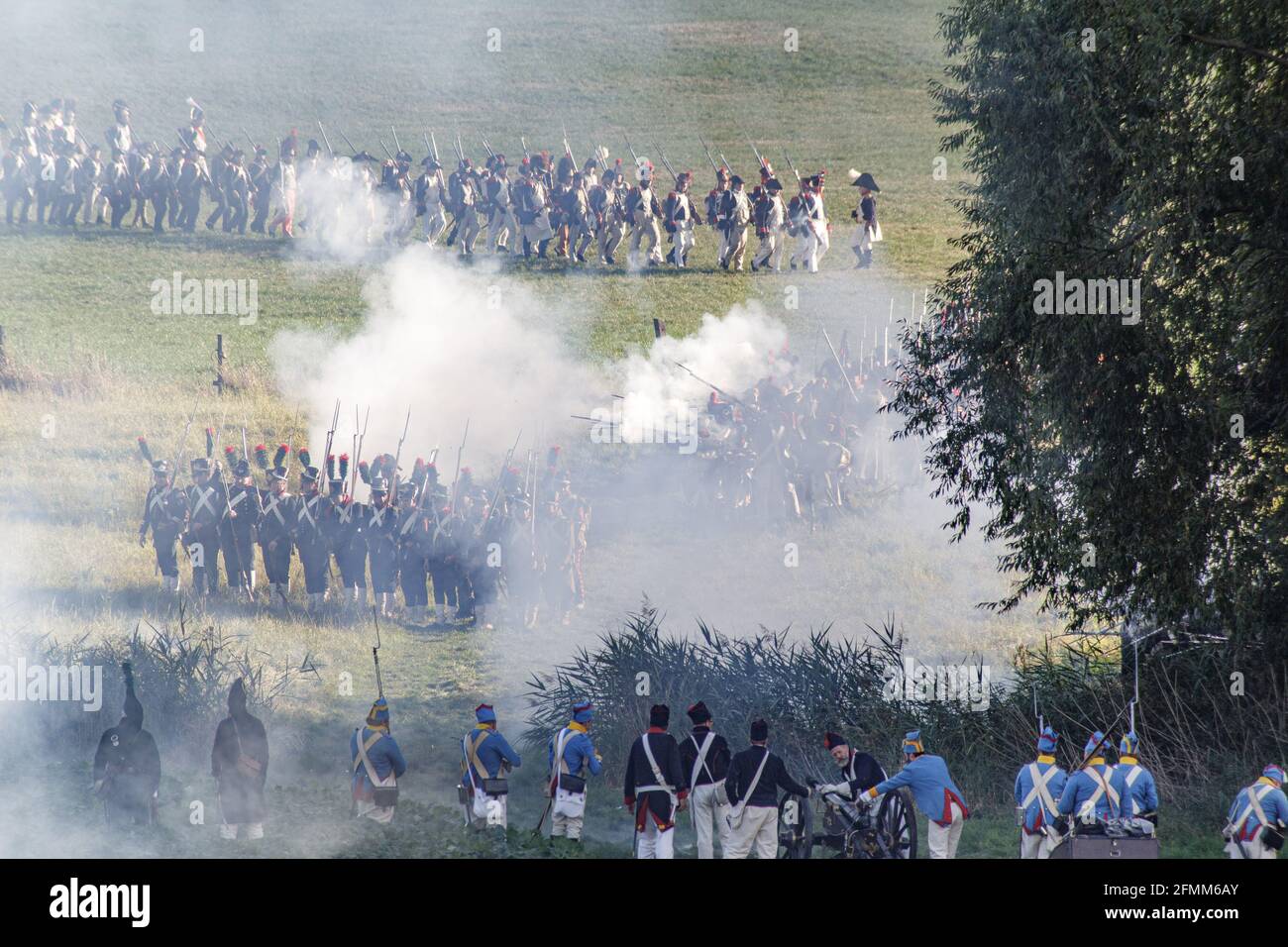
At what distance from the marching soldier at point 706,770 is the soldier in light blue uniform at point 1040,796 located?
105 inches

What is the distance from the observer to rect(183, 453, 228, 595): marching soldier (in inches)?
1001

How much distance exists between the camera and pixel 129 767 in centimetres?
1670

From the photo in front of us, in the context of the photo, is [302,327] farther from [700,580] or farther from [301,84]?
[301,84]

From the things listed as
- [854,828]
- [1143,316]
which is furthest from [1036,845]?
[1143,316]

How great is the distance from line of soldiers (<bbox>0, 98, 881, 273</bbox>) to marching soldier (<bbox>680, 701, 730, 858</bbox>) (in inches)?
1054

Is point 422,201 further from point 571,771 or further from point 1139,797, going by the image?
point 1139,797

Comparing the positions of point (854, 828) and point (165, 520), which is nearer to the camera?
point (854, 828)

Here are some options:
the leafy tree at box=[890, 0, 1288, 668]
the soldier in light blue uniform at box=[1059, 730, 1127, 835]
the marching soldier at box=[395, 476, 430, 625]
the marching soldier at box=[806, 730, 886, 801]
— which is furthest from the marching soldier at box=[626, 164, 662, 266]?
the soldier in light blue uniform at box=[1059, 730, 1127, 835]

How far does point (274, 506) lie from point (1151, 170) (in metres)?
14.2

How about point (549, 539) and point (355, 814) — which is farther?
point (549, 539)

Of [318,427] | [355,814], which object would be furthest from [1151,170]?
[318,427]

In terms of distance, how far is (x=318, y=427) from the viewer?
33.4m

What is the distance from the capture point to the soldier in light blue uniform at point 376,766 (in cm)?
1661

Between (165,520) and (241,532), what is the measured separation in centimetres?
115
